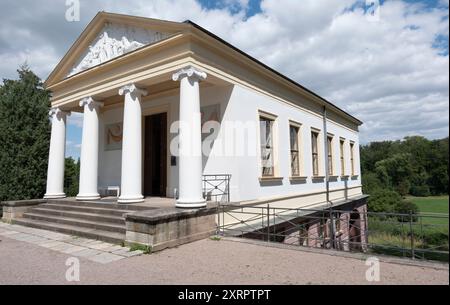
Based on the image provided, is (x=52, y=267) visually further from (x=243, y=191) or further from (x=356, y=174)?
(x=356, y=174)

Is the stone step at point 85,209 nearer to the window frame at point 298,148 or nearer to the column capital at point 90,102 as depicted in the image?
the column capital at point 90,102

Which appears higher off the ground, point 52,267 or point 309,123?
point 309,123

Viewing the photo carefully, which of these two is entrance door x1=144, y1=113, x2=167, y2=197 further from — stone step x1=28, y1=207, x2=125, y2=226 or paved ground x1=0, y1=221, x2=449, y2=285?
paved ground x1=0, y1=221, x2=449, y2=285

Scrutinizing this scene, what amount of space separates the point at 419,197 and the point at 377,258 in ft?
211

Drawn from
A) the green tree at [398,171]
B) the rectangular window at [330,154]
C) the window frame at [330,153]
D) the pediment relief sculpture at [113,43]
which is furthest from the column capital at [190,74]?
the green tree at [398,171]

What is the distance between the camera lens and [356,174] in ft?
68.1

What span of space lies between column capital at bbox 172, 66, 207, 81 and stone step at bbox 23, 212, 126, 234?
392 centimetres

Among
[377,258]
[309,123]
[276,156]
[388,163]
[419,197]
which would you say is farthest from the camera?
[388,163]

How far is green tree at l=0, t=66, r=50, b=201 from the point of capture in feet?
41.4

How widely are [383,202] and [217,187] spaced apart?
113 ft

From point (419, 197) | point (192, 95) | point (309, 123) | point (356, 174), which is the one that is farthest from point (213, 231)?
point (419, 197)

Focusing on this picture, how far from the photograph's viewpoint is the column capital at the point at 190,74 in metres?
7.53

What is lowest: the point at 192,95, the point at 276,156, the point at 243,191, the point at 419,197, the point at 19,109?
the point at 419,197

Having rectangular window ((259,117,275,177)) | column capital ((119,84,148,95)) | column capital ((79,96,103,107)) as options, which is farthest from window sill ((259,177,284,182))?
column capital ((79,96,103,107))
